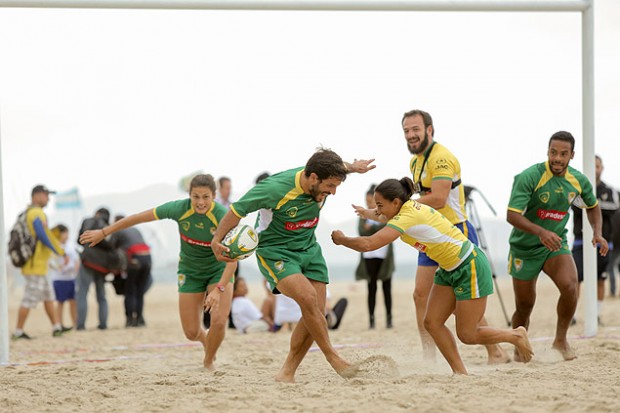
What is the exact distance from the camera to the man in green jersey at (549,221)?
7.53 m

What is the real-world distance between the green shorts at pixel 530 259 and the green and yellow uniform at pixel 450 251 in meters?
1.33

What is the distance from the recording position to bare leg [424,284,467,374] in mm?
6562

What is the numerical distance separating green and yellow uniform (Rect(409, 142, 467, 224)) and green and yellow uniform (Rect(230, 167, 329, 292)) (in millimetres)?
1250

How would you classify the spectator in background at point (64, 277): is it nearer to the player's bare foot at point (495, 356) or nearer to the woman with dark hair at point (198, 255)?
the woman with dark hair at point (198, 255)

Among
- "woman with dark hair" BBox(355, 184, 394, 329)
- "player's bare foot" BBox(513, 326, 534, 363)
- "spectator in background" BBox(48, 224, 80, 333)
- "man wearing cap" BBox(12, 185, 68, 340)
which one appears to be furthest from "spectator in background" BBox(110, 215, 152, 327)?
"player's bare foot" BBox(513, 326, 534, 363)

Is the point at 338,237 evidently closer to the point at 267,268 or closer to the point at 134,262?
the point at 267,268

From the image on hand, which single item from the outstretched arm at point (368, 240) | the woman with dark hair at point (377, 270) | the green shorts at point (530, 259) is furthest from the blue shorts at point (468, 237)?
the woman with dark hair at point (377, 270)

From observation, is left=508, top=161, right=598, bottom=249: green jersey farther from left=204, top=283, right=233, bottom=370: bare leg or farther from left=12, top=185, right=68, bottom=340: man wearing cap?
left=12, top=185, right=68, bottom=340: man wearing cap

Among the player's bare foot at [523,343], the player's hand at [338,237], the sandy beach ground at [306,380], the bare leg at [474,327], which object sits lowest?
the sandy beach ground at [306,380]

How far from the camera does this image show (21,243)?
12.5 m

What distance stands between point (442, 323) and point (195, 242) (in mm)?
2318

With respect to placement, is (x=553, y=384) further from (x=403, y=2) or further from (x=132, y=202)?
(x=132, y=202)

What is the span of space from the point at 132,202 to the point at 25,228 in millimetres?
123684

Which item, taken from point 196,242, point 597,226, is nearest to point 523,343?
point 597,226
